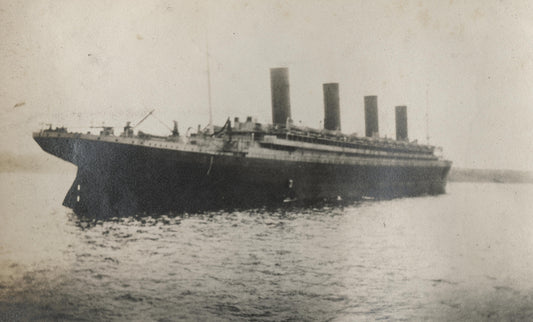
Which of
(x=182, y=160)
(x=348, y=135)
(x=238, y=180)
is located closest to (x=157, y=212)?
(x=182, y=160)

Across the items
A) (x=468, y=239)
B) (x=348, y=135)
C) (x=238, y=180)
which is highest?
(x=348, y=135)

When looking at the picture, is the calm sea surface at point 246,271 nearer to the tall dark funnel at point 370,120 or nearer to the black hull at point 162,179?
the black hull at point 162,179

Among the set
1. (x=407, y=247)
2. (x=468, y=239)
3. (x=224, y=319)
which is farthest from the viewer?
(x=468, y=239)

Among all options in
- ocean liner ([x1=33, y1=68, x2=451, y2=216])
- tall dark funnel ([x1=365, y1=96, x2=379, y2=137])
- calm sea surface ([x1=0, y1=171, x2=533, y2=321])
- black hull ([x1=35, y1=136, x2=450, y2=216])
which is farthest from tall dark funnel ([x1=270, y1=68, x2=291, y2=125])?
tall dark funnel ([x1=365, y1=96, x2=379, y2=137])

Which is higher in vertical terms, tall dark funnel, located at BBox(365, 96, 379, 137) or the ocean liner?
tall dark funnel, located at BBox(365, 96, 379, 137)

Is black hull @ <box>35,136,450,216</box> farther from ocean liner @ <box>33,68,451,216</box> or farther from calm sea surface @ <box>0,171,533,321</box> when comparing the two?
calm sea surface @ <box>0,171,533,321</box>

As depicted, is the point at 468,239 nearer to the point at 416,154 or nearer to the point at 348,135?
the point at 348,135

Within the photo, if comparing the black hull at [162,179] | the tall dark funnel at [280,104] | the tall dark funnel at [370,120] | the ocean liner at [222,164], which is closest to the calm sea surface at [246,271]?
the black hull at [162,179]
